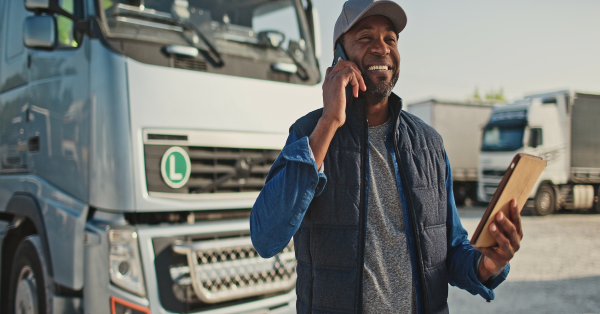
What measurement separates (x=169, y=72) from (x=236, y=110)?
513mm

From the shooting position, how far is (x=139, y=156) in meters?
2.95

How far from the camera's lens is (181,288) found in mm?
2982

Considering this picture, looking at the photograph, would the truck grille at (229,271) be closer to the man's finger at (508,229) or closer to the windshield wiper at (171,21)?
the windshield wiper at (171,21)

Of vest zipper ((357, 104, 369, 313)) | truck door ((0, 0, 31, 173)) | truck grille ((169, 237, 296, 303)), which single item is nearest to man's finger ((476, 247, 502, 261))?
vest zipper ((357, 104, 369, 313))

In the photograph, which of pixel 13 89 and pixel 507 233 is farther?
pixel 13 89

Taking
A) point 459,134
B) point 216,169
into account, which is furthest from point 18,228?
point 459,134

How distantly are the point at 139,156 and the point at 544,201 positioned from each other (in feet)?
49.5

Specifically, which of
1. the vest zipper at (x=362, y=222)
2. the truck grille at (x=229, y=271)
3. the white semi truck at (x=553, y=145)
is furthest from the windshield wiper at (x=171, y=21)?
the white semi truck at (x=553, y=145)

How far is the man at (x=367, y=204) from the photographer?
1516 mm

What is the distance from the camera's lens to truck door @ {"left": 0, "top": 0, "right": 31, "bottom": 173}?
3600 mm

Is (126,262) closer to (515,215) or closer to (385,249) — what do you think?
(385,249)

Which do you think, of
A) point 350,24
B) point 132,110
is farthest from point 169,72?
point 350,24

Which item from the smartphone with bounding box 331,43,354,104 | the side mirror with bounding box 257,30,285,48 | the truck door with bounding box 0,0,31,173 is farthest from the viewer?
the side mirror with bounding box 257,30,285,48

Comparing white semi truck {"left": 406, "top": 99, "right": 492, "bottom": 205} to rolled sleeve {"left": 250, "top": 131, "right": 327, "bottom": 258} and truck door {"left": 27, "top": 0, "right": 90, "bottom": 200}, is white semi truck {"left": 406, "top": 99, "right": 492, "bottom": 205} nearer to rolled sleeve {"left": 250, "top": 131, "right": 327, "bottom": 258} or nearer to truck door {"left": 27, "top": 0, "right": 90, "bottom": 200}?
truck door {"left": 27, "top": 0, "right": 90, "bottom": 200}
